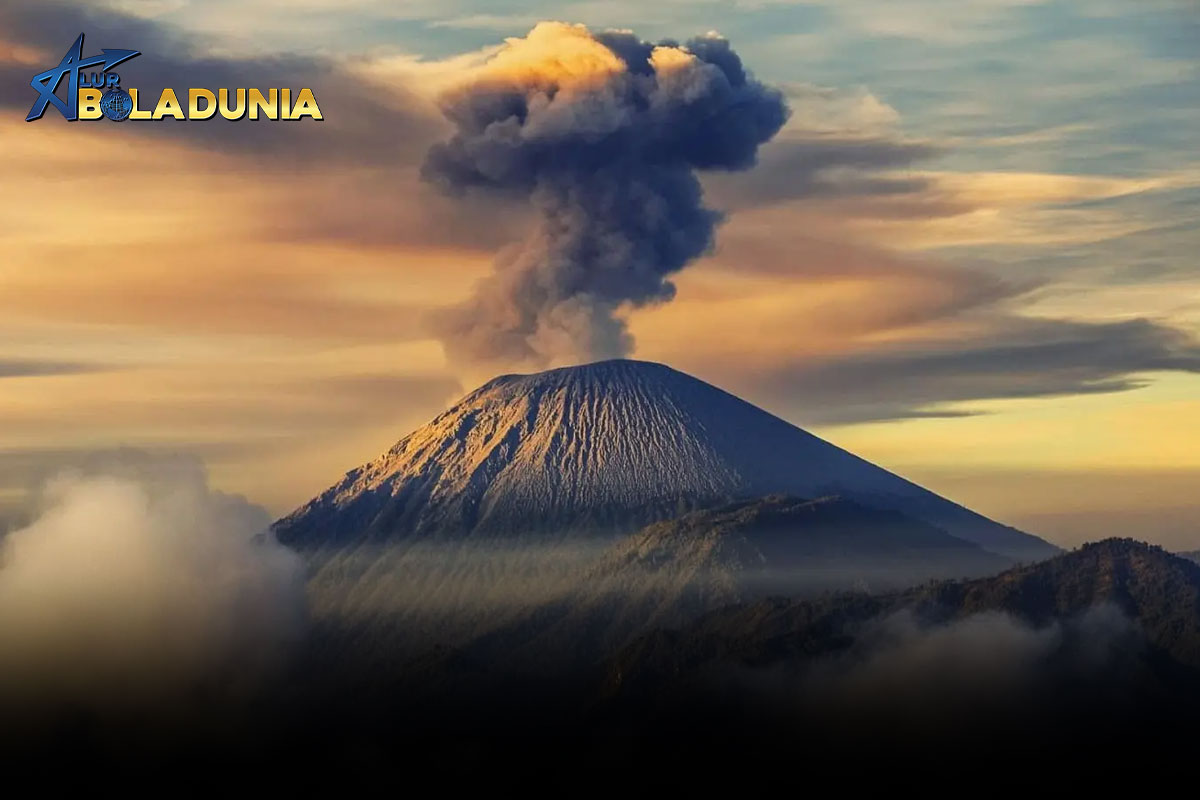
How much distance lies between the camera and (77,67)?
181 metres
